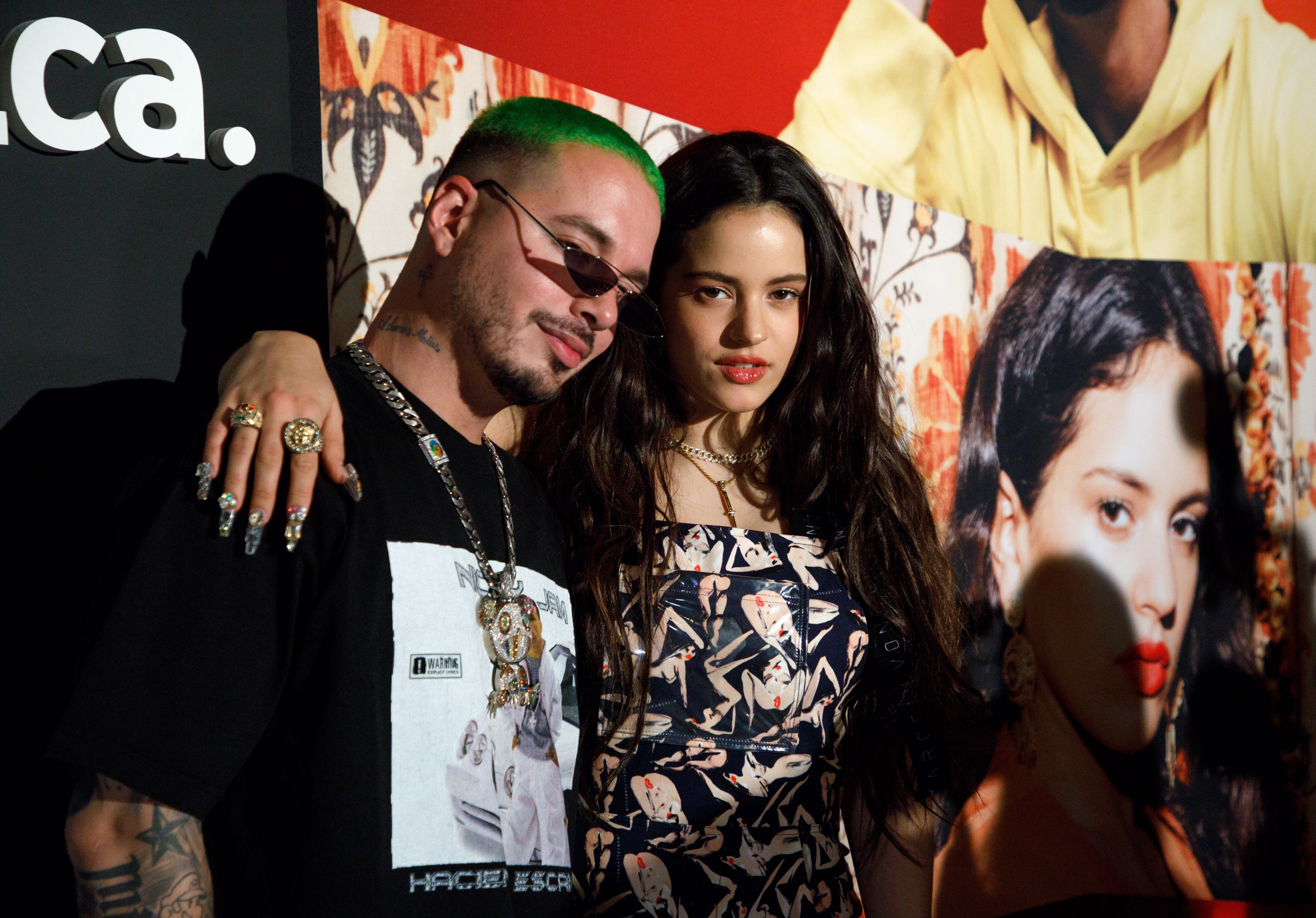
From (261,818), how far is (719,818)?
75 centimetres

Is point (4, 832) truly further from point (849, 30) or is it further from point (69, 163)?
point (849, 30)

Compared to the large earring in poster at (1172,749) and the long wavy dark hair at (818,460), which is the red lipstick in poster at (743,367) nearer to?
the long wavy dark hair at (818,460)

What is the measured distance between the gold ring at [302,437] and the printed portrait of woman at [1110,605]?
1.77 m

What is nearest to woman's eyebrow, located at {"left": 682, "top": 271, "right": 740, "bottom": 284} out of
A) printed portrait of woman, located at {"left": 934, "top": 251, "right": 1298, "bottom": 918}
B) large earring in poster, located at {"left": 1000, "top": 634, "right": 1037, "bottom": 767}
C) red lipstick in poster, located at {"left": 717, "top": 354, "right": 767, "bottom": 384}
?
red lipstick in poster, located at {"left": 717, "top": 354, "right": 767, "bottom": 384}

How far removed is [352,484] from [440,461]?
189 mm

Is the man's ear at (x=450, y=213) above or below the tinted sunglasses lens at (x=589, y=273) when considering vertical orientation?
above

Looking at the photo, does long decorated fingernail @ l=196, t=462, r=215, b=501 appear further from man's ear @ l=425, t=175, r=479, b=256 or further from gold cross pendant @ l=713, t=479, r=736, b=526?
gold cross pendant @ l=713, t=479, r=736, b=526

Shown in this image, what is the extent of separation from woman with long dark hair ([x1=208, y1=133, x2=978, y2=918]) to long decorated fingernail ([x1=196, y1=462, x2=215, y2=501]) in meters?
0.71

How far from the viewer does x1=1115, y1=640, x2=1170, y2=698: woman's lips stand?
8.55 feet

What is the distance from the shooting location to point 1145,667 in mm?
2615

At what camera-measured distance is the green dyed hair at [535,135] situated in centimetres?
137

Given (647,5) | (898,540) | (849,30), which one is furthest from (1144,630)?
(647,5)

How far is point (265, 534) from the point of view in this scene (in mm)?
1045

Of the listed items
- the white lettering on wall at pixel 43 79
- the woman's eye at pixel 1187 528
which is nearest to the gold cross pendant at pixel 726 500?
the white lettering on wall at pixel 43 79
